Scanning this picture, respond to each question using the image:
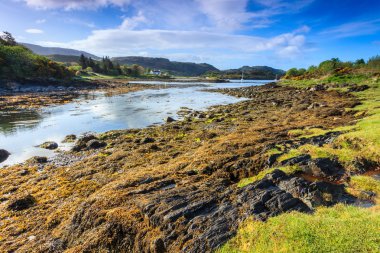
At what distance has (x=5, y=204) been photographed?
1511 centimetres

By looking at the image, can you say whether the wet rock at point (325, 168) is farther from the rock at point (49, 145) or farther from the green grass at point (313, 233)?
the rock at point (49, 145)

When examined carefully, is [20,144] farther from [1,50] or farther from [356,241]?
[1,50]

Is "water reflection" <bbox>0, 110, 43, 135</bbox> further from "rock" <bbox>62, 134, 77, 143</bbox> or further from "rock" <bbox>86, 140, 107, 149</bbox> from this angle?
"rock" <bbox>86, 140, 107, 149</bbox>

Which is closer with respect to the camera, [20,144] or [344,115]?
[344,115]

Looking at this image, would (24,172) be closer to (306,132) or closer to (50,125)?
(50,125)

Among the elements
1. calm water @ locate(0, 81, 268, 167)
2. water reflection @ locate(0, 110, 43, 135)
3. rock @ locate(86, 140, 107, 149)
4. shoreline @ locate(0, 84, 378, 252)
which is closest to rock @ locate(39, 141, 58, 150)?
calm water @ locate(0, 81, 268, 167)

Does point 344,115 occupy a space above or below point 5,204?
above

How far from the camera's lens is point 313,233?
310 inches

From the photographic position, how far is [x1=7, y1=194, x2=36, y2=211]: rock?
14.6 metres

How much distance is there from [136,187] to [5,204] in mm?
8896

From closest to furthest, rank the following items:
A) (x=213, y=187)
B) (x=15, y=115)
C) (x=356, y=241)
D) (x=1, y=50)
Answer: (x=356, y=241), (x=213, y=187), (x=15, y=115), (x=1, y=50)

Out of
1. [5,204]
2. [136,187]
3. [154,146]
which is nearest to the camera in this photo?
[136,187]

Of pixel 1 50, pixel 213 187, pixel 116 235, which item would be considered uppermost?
pixel 1 50

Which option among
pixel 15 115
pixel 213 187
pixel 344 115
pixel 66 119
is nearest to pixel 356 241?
pixel 213 187
